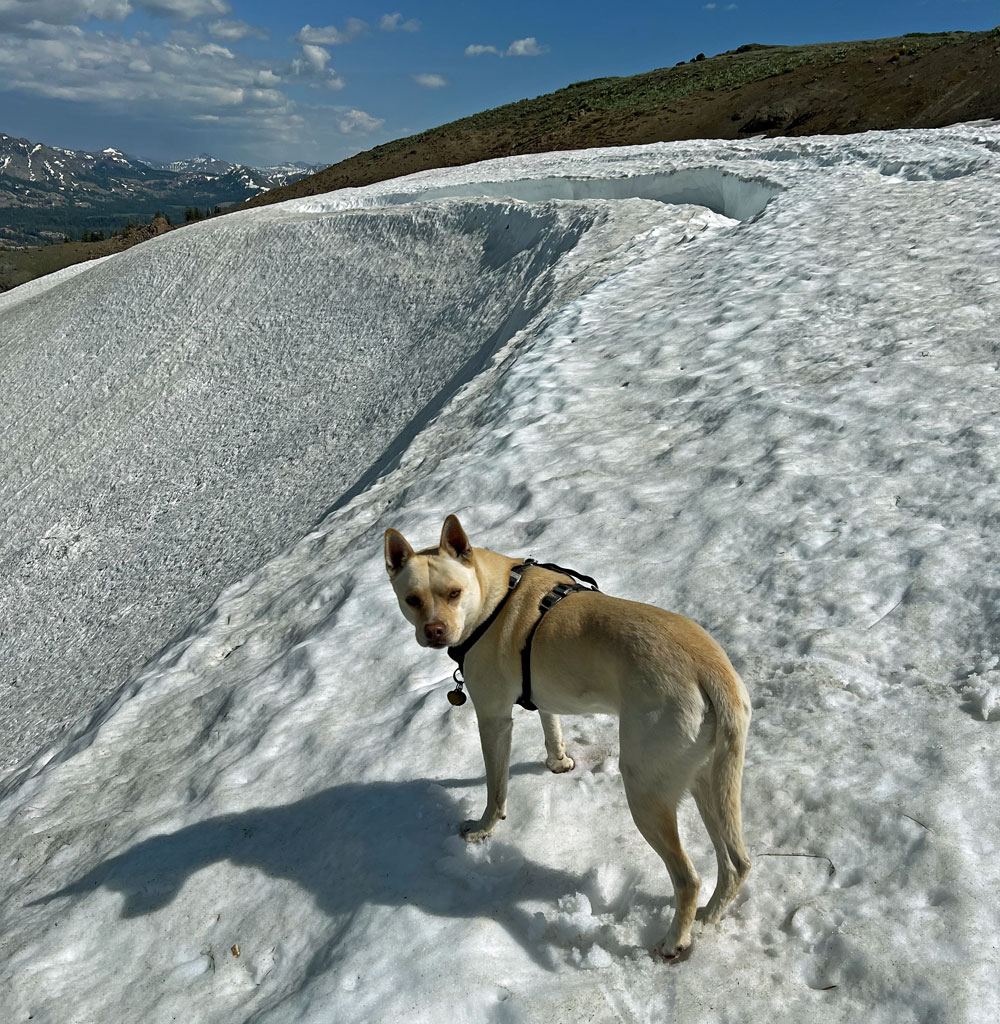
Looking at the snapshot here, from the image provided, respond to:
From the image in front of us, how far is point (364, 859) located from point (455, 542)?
188cm

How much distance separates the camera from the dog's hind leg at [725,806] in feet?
10.1

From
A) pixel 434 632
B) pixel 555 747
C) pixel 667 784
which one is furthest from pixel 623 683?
pixel 555 747

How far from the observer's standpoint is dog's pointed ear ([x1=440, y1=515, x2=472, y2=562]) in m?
3.81

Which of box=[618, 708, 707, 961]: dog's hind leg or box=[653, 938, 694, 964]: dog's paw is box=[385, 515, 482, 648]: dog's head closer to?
box=[618, 708, 707, 961]: dog's hind leg

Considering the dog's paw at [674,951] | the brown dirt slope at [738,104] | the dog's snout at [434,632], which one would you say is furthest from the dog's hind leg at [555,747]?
the brown dirt slope at [738,104]

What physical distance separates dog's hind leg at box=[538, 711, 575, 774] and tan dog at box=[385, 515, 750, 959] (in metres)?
0.11

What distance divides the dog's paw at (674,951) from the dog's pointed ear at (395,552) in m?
2.03

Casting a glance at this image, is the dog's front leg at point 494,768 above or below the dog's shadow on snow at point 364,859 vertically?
above

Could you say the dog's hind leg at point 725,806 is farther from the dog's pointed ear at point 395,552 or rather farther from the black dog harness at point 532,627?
the dog's pointed ear at point 395,552

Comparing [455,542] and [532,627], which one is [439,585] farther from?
[532,627]

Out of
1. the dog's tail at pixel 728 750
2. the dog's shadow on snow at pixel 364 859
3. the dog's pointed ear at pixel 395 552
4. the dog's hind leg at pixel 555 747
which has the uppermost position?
A: the dog's pointed ear at pixel 395 552

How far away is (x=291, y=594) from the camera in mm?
8352

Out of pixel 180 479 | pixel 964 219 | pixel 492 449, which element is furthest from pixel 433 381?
pixel 964 219

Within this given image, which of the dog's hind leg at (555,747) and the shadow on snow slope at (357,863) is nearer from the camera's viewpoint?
the shadow on snow slope at (357,863)
